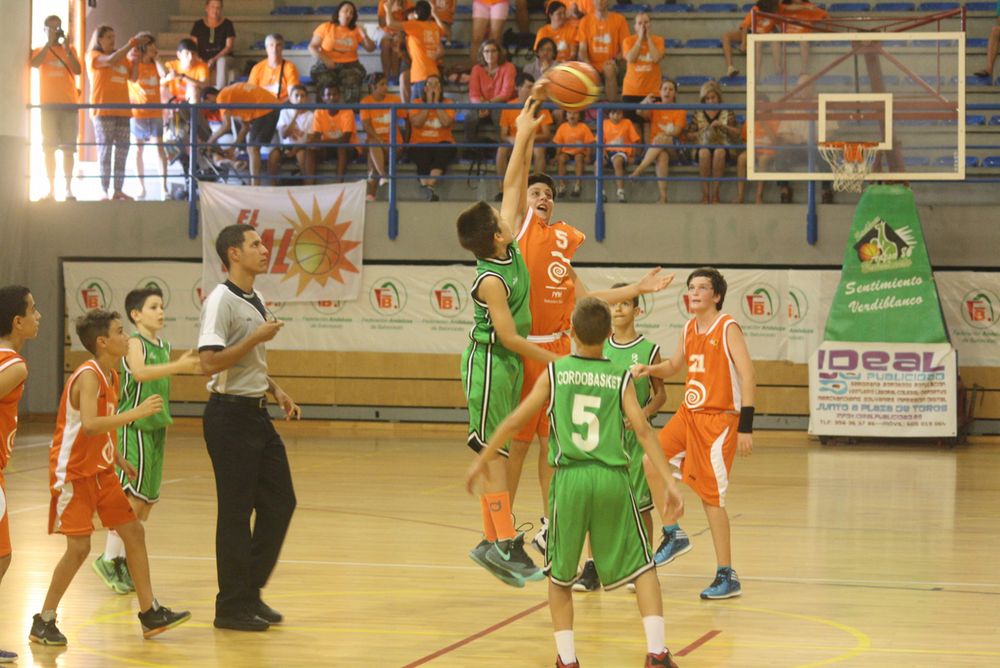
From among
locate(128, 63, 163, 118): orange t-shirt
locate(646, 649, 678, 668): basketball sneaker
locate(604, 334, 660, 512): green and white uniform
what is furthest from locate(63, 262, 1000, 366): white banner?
locate(646, 649, 678, 668): basketball sneaker

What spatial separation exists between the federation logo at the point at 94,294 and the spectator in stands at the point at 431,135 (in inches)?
167

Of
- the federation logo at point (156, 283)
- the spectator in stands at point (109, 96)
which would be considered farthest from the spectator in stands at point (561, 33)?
the federation logo at point (156, 283)

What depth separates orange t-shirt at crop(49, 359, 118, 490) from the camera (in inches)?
248

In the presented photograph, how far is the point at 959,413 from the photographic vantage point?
1545 centimetres

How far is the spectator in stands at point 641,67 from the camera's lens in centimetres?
1712

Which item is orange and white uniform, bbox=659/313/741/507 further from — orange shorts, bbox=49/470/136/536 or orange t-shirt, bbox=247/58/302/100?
orange t-shirt, bbox=247/58/302/100

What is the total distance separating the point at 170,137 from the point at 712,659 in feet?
44.7

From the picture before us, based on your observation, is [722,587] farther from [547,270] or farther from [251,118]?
[251,118]

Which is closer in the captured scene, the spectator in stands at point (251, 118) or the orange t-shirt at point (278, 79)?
the spectator in stands at point (251, 118)

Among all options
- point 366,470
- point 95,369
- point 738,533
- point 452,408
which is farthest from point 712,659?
point 452,408

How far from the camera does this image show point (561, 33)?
709 inches

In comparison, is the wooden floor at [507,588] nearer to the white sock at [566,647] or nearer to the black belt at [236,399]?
the white sock at [566,647]

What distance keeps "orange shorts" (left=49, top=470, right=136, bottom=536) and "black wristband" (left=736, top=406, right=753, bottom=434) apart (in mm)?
3098

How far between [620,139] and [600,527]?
12089 millimetres
